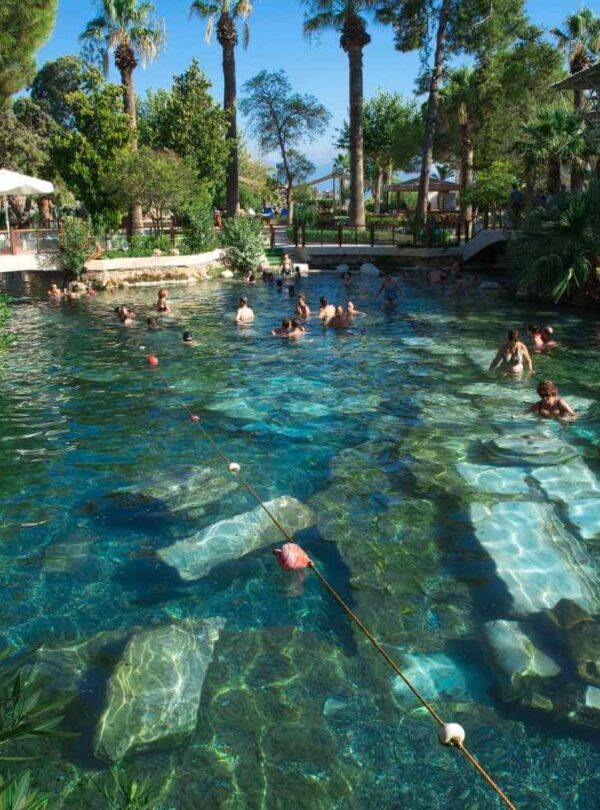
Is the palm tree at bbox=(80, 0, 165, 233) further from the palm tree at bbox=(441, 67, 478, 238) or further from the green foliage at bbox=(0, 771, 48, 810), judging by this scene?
the green foliage at bbox=(0, 771, 48, 810)

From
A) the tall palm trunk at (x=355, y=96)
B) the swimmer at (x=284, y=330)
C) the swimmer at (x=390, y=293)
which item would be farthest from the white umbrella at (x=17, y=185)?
the tall palm trunk at (x=355, y=96)

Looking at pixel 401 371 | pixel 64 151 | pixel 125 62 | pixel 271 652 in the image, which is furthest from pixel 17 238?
pixel 271 652

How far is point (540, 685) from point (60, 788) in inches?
153

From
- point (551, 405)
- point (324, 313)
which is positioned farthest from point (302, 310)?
point (551, 405)

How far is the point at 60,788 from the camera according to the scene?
16.0ft

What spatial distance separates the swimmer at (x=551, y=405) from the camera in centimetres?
1180

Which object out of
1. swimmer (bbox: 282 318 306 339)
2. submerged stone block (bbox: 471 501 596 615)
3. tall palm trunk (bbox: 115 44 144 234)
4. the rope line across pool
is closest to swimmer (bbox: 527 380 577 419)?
submerged stone block (bbox: 471 501 596 615)

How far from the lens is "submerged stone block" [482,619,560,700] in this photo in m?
5.84

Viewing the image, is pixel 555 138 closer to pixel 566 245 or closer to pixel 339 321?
pixel 566 245

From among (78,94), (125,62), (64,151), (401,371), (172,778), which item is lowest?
(172,778)

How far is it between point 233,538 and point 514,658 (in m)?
3.50

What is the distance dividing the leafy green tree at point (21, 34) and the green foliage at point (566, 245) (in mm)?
25703

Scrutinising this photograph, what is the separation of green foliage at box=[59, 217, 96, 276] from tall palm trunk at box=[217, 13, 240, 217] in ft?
41.1

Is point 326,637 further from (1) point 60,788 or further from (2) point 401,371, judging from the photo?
(2) point 401,371
